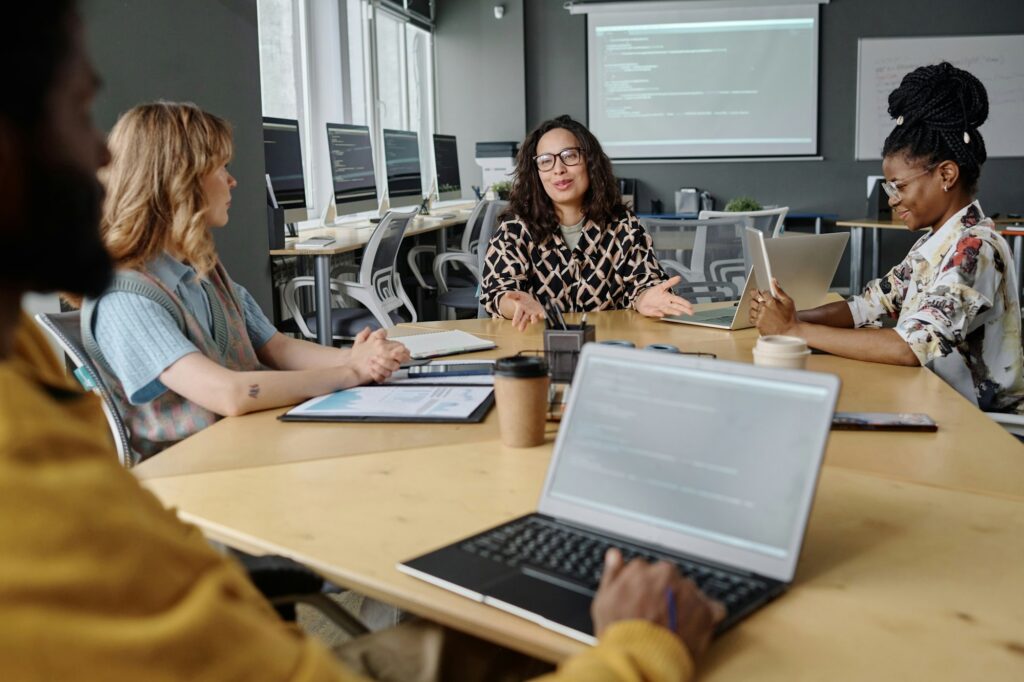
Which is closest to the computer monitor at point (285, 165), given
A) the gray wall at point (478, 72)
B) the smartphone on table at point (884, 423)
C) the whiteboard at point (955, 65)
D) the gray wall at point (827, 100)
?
the smartphone on table at point (884, 423)

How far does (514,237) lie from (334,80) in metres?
4.07

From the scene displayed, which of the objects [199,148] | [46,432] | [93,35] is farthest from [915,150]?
[93,35]

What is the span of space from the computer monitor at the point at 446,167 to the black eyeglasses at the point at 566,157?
423cm

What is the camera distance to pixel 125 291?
1679mm

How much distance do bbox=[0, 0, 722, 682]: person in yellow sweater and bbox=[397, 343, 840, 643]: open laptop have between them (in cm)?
34

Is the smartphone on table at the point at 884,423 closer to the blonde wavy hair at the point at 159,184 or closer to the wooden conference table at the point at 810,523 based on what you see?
the wooden conference table at the point at 810,523

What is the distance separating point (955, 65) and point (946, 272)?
6.84 meters

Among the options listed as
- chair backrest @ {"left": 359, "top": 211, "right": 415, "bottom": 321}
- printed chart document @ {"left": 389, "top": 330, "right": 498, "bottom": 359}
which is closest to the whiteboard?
chair backrest @ {"left": 359, "top": 211, "right": 415, "bottom": 321}

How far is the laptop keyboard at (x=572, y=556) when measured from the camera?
93cm

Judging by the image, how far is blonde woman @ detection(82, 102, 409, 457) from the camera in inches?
65.6

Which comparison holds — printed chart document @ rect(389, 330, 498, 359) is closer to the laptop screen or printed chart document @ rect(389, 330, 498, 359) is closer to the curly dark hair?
the curly dark hair

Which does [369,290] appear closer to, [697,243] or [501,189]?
[697,243]

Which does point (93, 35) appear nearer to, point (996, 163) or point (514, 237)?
point (514, 237)

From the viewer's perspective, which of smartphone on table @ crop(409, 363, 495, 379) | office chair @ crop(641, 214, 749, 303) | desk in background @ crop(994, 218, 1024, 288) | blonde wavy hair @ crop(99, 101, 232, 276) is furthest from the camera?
desk in background @ crop(994, 218, 1024, 288)
